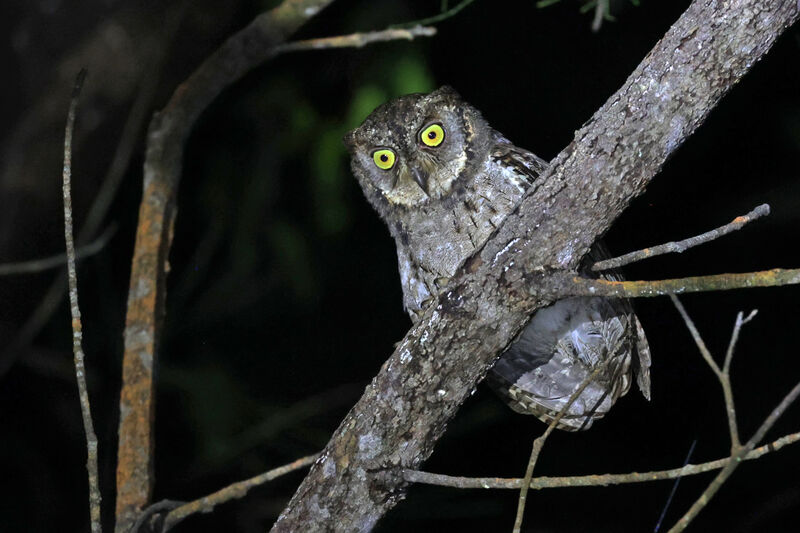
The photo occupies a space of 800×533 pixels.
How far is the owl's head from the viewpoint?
191 cm

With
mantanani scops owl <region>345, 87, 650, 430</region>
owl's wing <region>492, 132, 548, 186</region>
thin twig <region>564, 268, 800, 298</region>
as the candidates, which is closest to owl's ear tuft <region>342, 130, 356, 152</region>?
mantanani scops owl <region>345, 87, 650, 430</region>

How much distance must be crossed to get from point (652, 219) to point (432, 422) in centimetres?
144

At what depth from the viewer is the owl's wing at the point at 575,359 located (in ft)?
6.13

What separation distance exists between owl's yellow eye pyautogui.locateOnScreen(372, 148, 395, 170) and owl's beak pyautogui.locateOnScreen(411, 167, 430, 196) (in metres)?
0.08

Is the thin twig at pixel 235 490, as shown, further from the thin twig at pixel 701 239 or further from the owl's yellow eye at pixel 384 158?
the owl's yellow eye at pixel 384 158

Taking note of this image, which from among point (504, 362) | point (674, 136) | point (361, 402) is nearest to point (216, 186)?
point (504, 362)

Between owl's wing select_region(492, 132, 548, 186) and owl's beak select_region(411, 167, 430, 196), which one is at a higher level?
owl's beak select_region(411, 167, 430, 196)

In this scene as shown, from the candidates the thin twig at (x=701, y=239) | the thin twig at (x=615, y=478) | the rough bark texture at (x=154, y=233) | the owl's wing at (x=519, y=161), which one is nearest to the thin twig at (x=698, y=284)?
the thin twig at (x=701, y=239)

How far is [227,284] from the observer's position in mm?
2725

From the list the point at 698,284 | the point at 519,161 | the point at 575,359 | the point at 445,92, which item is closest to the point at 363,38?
the point at 445,92

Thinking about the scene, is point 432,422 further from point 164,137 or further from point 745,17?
point 164,137

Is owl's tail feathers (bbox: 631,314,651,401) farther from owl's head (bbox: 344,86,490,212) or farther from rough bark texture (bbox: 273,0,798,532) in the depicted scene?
rough bark texture (bbox: 273,0,798,532)

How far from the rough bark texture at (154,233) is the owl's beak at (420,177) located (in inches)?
19.0

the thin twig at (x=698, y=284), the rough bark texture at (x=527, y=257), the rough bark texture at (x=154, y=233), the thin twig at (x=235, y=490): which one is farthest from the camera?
the rough bark texture at (x=154, y=233)
